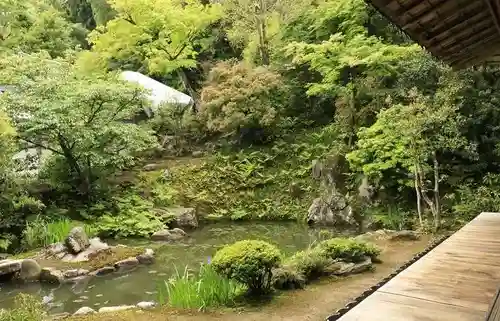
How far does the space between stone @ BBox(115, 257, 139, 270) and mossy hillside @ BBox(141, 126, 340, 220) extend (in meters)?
4.79

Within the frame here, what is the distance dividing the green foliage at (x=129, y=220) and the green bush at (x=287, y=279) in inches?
246


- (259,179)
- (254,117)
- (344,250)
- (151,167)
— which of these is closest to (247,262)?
(344,250)

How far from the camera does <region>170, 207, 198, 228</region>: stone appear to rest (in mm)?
12797

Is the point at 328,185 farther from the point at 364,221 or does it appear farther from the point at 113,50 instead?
the point at 113,50

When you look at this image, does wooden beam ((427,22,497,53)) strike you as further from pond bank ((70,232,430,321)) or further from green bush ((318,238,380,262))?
green bush ((318,238,380,262))

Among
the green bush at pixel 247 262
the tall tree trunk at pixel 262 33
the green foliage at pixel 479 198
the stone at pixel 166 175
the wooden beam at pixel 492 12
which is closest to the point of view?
the wooden beam at pixel 492 12

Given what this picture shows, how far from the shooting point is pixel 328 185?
13234 millimetres

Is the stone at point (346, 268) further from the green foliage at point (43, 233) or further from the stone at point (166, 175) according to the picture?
the stone at point (166, 175)

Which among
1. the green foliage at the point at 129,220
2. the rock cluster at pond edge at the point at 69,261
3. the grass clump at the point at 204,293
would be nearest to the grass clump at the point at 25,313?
the grass clump at the point at 204,293

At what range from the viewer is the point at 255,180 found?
15000mm

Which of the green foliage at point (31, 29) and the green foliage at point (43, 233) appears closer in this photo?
the green foliage at point (43, 233)

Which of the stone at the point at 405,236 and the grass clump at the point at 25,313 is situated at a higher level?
the grass clump at the point at 25,313

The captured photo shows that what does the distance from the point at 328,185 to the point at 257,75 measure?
4.85 m

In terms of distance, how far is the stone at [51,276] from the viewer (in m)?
8.18
